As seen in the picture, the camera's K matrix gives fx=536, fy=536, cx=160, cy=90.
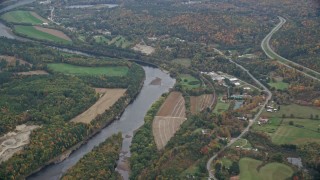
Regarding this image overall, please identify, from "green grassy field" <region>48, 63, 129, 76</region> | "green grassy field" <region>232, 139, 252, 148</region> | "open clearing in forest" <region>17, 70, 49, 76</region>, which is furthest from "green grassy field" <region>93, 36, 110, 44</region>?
"green grassy field" <region>232, 139, 252, 148</region>

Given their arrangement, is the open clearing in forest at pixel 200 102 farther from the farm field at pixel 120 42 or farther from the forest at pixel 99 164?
the farm field at pixel 120 42

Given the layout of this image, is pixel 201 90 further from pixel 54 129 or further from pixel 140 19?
pixel 140 19

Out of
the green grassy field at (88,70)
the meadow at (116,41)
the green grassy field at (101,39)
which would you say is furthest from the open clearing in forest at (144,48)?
the green grassy field at (88,70)

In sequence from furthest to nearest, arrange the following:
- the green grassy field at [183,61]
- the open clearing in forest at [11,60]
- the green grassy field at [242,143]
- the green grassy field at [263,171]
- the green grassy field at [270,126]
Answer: the green grassy field at [183,61], the open clearing in forest at [11,60], the green grassy field at [270,126], the green grassy field at [242,143], the green grassy field at [263,171]

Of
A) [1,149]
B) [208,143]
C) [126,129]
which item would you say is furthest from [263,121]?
[1,149]

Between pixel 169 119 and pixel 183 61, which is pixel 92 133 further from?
pixel 183 61

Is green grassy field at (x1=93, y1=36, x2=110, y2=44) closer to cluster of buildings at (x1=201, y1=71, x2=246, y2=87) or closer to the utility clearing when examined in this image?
cluster of buildings at (x1=201, y1=71, x2=246, y2=87)
